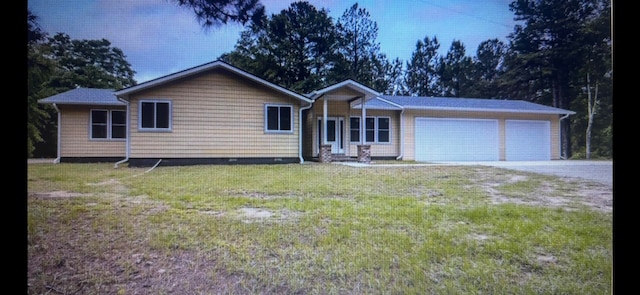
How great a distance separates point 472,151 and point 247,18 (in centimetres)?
154

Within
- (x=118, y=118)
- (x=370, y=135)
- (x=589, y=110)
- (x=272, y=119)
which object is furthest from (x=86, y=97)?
(x=589, y=110)

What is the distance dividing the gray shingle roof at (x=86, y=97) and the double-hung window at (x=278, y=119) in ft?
3.19

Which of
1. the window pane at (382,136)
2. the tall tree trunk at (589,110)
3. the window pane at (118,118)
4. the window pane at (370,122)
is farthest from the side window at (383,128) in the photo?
the window pane at (118,118)

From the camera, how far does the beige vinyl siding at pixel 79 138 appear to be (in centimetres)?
132

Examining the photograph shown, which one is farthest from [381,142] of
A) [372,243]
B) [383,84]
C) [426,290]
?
[426,290]

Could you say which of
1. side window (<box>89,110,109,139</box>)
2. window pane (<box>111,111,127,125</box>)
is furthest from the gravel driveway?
side window (<box>89,110,109,139</box>)

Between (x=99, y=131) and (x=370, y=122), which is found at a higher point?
(x=370, y=122)

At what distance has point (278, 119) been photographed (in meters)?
2.45

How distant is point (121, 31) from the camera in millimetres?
1269

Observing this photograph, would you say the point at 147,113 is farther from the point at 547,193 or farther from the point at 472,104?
the point at 547,193

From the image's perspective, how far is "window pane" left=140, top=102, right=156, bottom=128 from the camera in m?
1.74

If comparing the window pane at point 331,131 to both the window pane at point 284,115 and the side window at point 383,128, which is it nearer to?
the window pane at point 284,115

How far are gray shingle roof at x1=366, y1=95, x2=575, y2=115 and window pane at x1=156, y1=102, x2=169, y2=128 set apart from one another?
1.33 m

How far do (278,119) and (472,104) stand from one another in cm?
140
